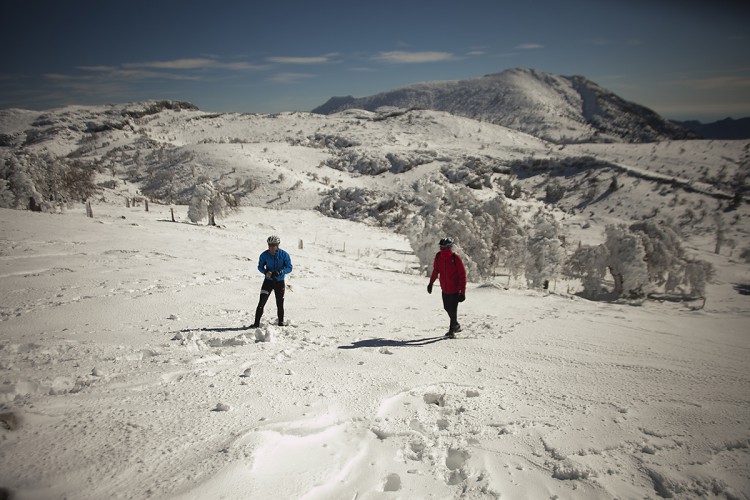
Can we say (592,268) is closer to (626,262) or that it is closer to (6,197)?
(626,262)

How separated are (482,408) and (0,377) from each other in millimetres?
5436

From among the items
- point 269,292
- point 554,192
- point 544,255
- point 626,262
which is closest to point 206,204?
point 269,292

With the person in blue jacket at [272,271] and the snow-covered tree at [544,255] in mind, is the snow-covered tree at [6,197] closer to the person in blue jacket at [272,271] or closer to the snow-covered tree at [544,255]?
the person in blue jacket at [272,271]

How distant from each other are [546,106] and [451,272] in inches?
5888

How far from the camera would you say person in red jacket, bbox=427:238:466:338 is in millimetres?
7055

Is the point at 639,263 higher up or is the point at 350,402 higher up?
the point at 350,402

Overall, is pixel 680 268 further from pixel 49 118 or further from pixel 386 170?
pixel 49 118

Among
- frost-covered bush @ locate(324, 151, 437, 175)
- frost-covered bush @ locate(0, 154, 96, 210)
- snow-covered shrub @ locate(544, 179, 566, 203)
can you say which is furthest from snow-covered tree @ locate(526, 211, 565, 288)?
frost-covered bush @ locate(324, 151, 437, 175)

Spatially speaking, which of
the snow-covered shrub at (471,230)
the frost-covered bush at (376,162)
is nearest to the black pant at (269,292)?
the snow-covered shrub at (471,230)

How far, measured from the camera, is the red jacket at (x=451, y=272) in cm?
705

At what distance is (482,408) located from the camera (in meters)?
3.97

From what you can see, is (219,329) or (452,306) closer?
(219,329)

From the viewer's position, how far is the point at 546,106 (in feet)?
436

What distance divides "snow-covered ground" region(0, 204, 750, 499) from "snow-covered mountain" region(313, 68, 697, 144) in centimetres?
10960
